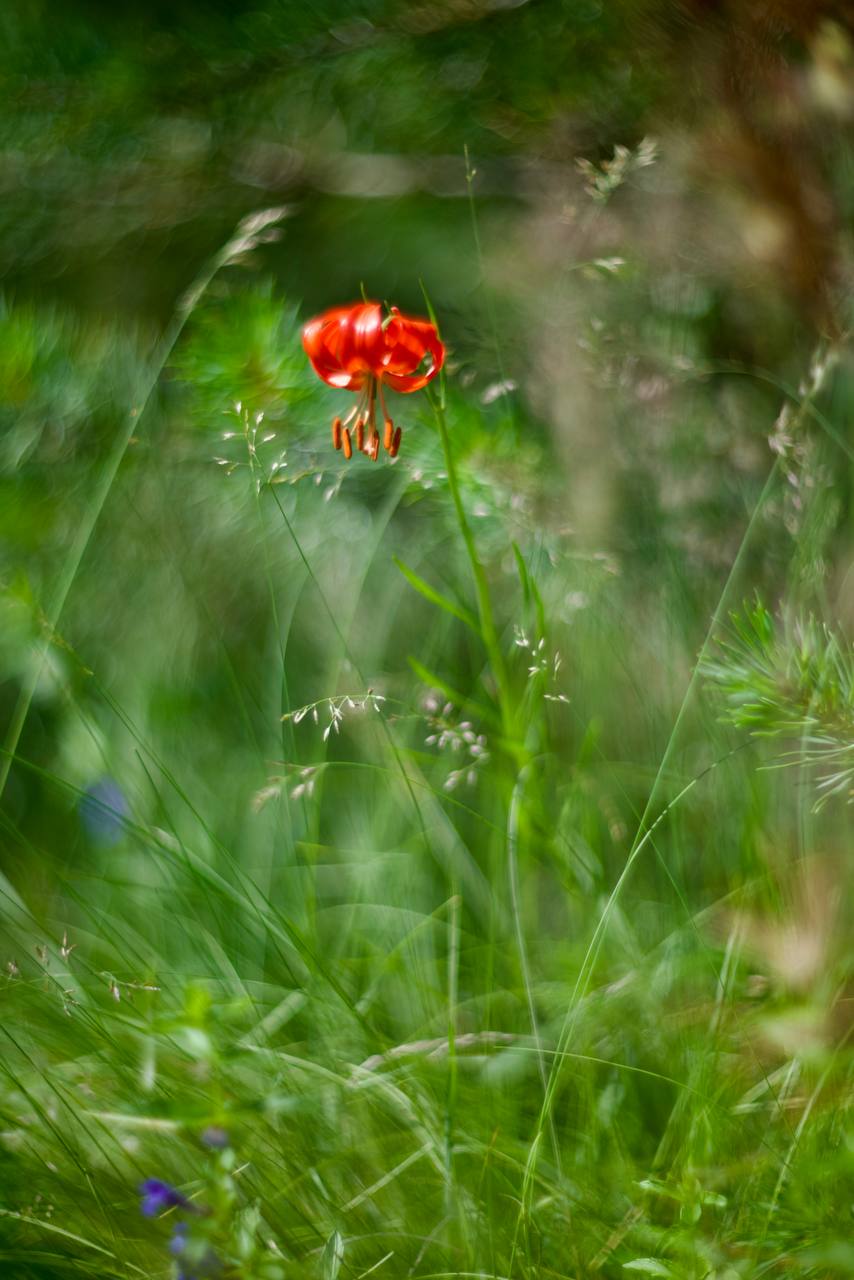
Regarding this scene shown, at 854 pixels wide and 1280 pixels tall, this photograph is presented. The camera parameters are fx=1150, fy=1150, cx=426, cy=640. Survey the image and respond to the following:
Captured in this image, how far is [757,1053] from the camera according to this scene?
68cm

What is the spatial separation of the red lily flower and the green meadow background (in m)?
0.06

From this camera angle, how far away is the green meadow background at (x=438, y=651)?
0.60 m

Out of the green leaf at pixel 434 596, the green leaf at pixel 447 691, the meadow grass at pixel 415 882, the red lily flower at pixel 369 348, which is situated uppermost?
the red lily flower at pixel 369 348

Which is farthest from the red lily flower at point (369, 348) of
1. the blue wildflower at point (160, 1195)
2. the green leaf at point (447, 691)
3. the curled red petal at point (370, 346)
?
the blue wildflower at point (160, 1195)

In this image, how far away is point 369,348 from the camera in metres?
0.65

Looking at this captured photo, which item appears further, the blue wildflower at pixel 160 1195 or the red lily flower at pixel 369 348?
the red lily flower at pixel 369 348

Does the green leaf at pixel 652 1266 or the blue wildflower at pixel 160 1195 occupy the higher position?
the blue wildflower at pixel 160 1195

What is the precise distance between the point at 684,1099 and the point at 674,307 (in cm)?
65

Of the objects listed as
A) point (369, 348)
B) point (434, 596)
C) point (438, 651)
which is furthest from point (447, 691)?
point (438, 651)

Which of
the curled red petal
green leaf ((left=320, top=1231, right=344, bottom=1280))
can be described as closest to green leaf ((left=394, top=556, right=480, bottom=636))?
the curled red petal

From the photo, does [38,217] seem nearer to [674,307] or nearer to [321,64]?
[321,64]

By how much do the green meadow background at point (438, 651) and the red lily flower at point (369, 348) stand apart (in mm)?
58

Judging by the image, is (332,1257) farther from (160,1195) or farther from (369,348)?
(369,348)

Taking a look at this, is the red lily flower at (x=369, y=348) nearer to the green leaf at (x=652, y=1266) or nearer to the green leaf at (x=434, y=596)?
the green leaf at (x=434, y=596)
